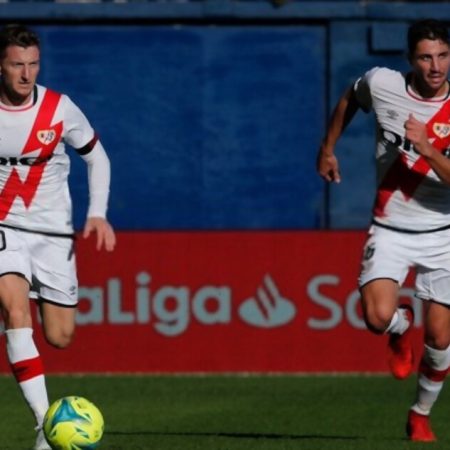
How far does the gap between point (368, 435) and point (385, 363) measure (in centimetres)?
480

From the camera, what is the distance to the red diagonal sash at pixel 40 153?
9742 mm

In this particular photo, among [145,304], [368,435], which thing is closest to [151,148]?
[145,304]

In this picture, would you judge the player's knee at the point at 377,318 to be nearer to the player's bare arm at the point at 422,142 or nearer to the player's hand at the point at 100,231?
the player's bare arm at the point at 422,142

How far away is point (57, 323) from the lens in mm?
9984

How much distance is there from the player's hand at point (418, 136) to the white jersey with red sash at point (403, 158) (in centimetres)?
53

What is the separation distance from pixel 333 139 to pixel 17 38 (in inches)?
76.8

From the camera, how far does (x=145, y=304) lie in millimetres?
15266

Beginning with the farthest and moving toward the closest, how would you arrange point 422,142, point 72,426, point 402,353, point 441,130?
point 402,353
point 441,130
point 422,142
point 72,426

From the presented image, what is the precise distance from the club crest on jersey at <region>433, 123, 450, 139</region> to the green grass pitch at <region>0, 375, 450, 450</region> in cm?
171

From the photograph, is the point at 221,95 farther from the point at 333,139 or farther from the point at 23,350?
the point at 23,350

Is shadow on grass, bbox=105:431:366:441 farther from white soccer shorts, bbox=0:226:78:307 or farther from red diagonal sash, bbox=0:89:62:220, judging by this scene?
red diagonal sash, bbox=0:89:62:220

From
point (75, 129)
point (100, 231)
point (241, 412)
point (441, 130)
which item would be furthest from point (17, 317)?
point (241, 412)

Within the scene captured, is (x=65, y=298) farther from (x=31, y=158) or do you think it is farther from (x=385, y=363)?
(x=385, y=363)

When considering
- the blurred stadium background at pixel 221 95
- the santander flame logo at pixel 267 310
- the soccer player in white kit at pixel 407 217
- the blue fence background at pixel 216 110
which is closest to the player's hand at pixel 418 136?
the soccer player in white kit at pixel 407 217
